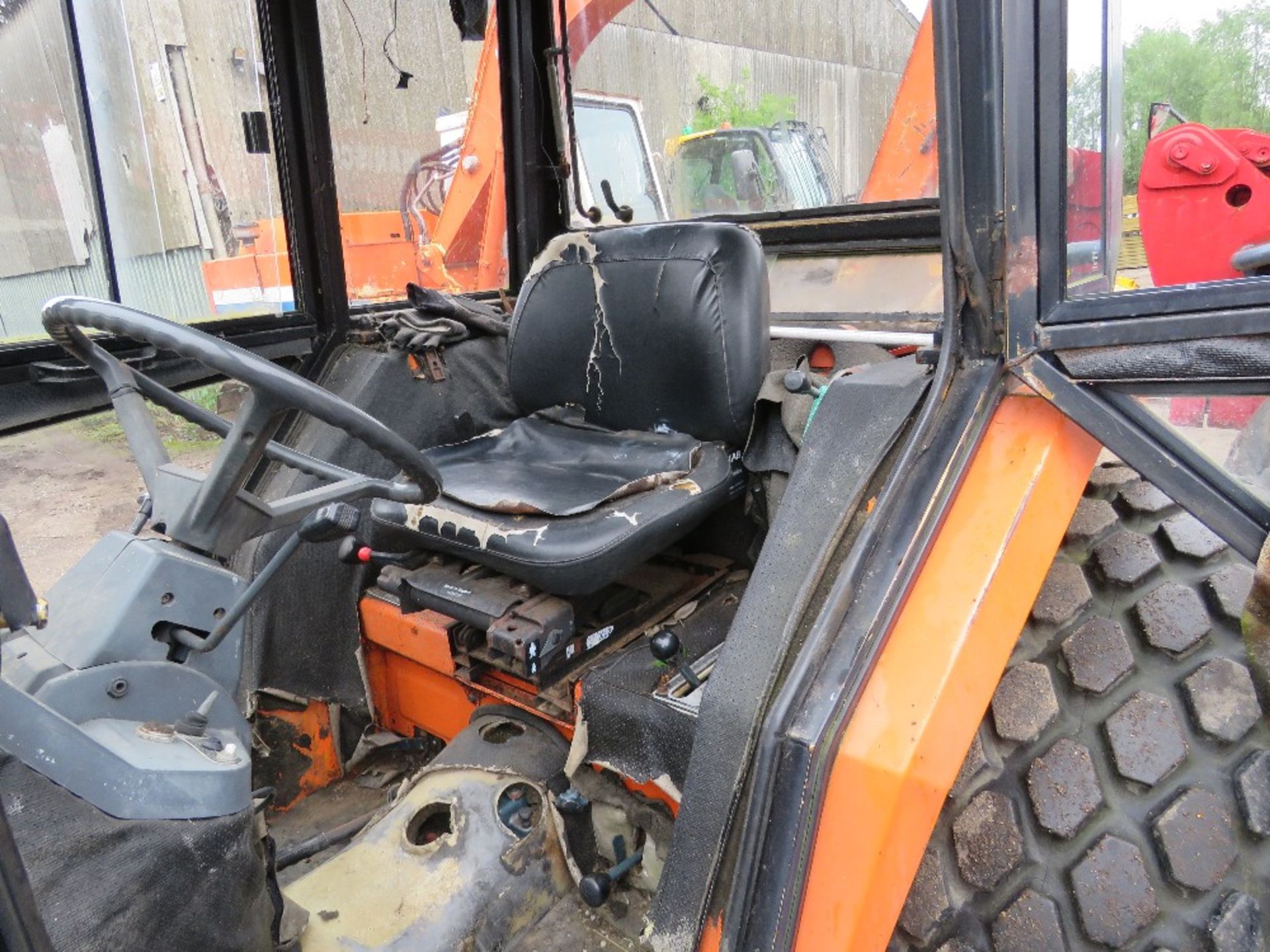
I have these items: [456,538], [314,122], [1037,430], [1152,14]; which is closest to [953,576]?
[1037,430]

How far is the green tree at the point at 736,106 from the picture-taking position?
2025 millimetres

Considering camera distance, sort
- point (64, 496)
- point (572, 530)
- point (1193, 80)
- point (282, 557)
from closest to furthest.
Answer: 1. point (1193, 80)
2. point (282, 557)
3. point (572, 530)
4. point (64, 496)

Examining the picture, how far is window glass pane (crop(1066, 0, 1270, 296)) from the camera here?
719mm

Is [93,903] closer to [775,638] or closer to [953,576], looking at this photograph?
[775,638]

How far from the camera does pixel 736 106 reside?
2.07 metres

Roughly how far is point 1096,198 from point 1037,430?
222 mm

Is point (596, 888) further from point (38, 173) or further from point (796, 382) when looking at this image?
point (38, 173)

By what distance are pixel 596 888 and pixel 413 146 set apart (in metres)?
2.12

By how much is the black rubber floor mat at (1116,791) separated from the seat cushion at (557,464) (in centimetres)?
85

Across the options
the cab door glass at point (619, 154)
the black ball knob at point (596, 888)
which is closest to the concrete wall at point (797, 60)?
the cab door glass at point (619, 154)

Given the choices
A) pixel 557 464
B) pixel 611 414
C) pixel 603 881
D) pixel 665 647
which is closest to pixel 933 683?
pixel 665 647

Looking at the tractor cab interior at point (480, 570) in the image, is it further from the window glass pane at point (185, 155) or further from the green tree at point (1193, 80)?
the green tree at point (1193, 80)

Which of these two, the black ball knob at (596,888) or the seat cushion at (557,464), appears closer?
the black ball knob at (596,888)

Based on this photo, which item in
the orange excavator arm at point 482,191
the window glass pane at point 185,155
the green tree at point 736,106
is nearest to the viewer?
the window glass pane at point 185,155
